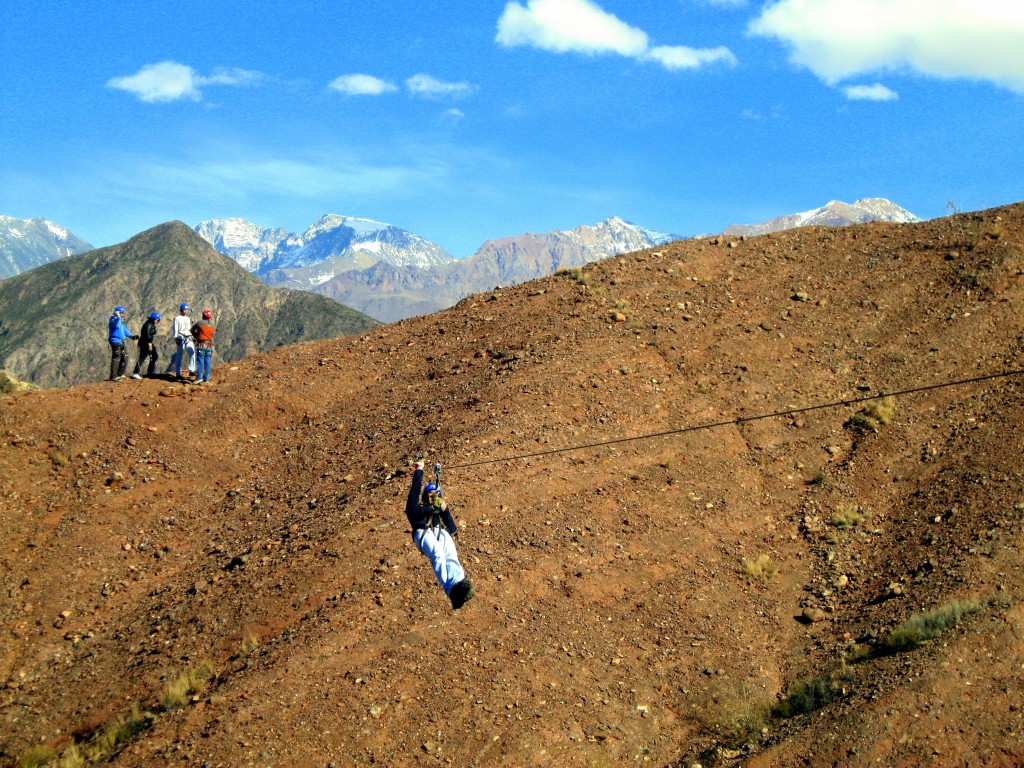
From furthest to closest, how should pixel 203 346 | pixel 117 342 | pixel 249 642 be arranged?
1. pixel 117 342
2. pixel 203 346
3. pixel 249 642

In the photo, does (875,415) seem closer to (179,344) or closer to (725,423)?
(725,423)

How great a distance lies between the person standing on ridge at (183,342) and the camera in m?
22.2

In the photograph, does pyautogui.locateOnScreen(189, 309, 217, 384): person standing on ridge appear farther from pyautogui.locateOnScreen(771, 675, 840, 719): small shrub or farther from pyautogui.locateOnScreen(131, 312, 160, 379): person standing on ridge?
pyautogui.locateOnScreen(771, 675, 840, 719): small shrub

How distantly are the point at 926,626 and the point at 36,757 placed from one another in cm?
1379

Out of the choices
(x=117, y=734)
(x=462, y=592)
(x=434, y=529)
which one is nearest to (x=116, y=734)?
(x=117, y=734)

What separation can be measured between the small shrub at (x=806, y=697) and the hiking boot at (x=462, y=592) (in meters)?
4.96

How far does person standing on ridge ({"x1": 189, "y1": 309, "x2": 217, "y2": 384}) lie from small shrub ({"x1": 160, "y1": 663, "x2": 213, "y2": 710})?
9.90 m

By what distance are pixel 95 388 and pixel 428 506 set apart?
13.0m

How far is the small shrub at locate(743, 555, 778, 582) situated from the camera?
1591cm

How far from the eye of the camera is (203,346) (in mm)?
22344

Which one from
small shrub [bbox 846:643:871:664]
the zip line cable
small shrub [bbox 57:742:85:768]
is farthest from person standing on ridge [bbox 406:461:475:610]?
small shrub [bbox 846:643:871:664]

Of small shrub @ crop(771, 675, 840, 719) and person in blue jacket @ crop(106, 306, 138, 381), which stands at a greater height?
person in blue jacket @ crop(106, 306, 138, 381)

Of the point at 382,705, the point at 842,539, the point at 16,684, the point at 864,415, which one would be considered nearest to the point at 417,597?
the point at 382,705

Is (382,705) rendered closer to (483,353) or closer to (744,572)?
(744,572)
